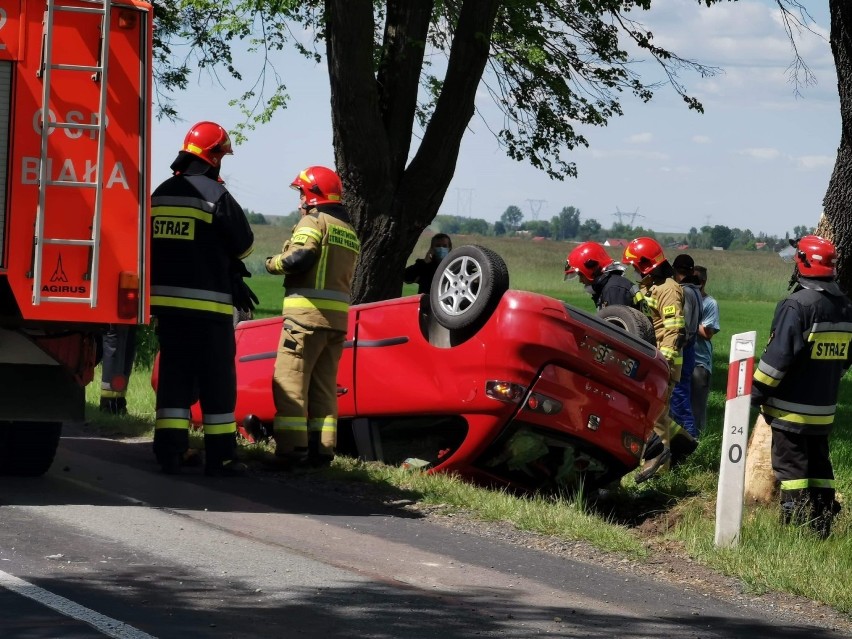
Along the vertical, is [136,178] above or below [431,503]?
above

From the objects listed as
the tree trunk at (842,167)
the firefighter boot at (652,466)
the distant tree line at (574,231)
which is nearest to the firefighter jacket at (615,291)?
the firefighter boot at (652,466)

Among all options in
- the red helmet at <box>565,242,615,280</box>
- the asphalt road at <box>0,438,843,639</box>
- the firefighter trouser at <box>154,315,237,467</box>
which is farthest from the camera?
the red helmet at <box>565,242,615,280</box>

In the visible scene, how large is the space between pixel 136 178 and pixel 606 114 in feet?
44.0

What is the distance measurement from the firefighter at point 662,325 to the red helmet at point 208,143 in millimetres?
3827

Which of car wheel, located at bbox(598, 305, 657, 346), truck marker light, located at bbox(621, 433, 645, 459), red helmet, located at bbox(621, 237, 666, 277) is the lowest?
truck marker light, located at bbox(621, 433, 645, 459)

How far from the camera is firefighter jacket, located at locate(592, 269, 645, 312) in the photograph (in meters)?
10.7

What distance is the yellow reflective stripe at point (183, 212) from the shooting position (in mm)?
8398

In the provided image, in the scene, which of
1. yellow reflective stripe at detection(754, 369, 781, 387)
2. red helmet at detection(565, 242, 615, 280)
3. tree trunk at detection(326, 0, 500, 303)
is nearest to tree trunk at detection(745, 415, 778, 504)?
yellow reflective stripe at detection(754, 369, 781, 387)

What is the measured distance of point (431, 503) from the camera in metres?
8.15

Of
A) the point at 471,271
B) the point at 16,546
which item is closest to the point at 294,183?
the point at 471,271

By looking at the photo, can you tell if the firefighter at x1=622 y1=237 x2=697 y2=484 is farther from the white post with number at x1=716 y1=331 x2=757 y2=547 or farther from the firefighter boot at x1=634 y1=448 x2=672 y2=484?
the white post with number at x1=716 y1=331 x2=757 y2=547

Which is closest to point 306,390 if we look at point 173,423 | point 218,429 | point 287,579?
point 218,429

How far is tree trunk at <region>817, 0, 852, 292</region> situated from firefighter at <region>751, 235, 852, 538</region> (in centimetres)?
228

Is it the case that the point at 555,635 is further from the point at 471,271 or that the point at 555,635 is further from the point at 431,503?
the point at 471,271
